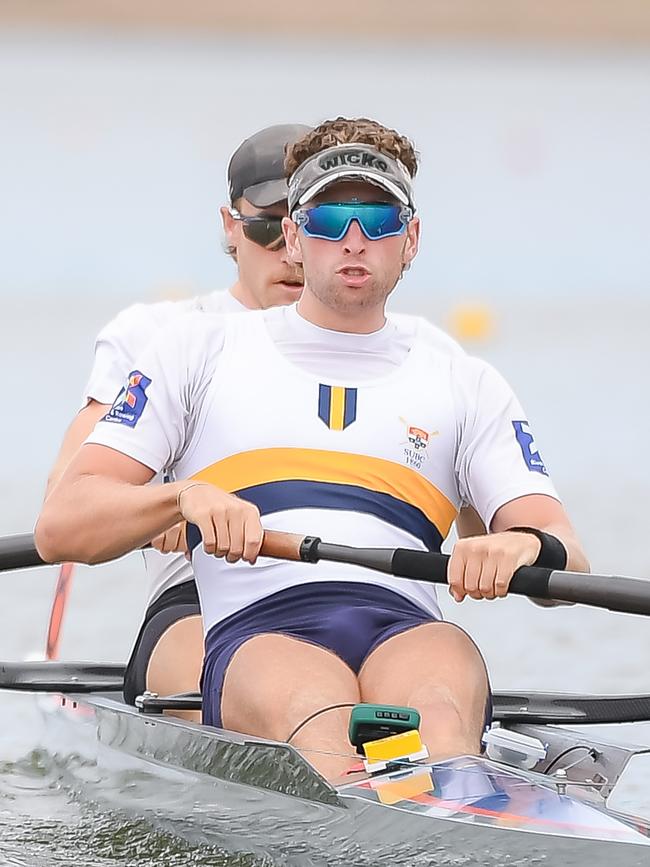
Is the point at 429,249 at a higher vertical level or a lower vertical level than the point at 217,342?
higher

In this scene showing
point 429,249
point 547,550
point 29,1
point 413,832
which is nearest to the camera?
point 413,832

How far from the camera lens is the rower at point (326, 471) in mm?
2977

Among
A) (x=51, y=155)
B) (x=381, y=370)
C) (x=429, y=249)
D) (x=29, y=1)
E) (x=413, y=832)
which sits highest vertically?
(x=29, y=1)

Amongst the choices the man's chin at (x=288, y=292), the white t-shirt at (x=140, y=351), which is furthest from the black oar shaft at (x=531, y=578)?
the man's chin at (x=288, y=292)

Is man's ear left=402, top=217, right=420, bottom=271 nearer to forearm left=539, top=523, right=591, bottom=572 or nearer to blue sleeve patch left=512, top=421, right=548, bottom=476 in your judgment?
blue sleeve patch left=512, top=421, right=548, bottom=476

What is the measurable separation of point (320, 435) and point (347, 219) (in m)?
0.38

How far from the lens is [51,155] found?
63.0 ft

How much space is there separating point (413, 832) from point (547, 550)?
56cm

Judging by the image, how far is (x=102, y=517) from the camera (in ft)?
9.89

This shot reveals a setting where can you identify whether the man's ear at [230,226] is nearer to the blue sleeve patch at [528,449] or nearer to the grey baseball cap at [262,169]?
the grey baseball cap at [262,169]

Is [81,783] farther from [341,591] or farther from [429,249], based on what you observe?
[429,249]

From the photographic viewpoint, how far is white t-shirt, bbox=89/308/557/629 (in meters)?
3.17

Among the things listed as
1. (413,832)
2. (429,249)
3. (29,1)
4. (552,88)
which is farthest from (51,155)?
(413,832)

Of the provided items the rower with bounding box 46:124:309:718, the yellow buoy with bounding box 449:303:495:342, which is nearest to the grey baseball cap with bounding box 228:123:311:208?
the rower with bounding box 46:124:309:718
